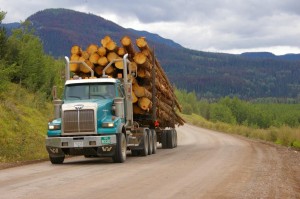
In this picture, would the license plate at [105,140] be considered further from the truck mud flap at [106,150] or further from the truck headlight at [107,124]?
the truck headlight at [107,124]

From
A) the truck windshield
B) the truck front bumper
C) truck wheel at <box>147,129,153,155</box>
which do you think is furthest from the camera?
truck wheel at <box>147,129,153,155</box>

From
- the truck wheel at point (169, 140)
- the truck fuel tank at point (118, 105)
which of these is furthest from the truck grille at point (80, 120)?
the truck wheel at point (169, 140)

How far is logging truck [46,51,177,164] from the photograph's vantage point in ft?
55.8

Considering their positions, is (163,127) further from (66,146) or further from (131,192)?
(131,192)

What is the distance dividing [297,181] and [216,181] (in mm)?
2001

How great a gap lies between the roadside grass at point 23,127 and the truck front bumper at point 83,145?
7.36ft

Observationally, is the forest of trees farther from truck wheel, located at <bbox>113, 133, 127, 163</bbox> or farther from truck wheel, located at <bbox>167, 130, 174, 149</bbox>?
truck wheel, located at <bbox>113, 133, 127, 163</bbox>

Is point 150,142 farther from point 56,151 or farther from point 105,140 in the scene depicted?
point 56,151

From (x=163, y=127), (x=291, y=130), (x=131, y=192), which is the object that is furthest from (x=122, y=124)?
(x=291, y=130)

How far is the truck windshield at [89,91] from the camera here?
18.4m

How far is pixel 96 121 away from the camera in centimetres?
1706

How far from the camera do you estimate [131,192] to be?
33.9ft

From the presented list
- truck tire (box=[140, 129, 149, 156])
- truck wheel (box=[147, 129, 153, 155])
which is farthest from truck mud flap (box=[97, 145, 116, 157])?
truck wheel (box=[147, 129, 153, 155])

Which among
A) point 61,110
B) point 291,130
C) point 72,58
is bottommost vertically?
point 291,130
